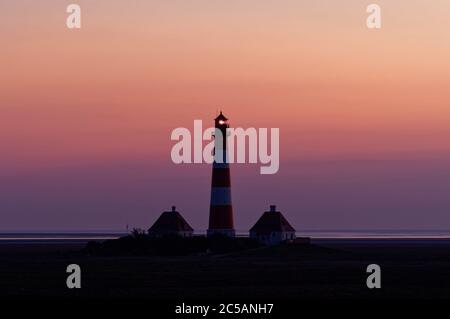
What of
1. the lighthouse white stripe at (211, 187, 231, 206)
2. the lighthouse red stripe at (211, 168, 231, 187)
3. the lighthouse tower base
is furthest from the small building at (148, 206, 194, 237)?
the lighthouse red stripe at (211, 168, 231, 187)

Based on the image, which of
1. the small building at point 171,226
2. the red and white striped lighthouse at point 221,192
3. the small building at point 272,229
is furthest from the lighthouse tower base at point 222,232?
the small building at point 171,226

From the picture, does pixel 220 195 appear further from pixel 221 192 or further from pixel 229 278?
pixel 229 278

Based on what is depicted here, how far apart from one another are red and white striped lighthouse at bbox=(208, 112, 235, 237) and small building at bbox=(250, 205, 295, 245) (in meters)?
9.88

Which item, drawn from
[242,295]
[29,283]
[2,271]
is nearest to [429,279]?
[242,295]

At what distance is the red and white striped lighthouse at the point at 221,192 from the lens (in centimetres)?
8325

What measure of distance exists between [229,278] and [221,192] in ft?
90.3

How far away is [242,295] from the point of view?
4572cm

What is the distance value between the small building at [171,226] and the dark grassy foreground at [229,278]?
1425 cm

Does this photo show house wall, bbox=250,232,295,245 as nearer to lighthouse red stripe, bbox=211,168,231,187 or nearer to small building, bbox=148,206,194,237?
small building, bbox=148,206,194,237

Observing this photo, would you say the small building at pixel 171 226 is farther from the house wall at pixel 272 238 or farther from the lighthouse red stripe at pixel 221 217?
the lighthouse red stripe at pixel 221 217

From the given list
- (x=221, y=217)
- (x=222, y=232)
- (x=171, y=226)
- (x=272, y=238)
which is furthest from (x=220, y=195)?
(x=171, y=226)

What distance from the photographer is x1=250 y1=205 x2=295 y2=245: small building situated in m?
96.4

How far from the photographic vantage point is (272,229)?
Result: 317ft
